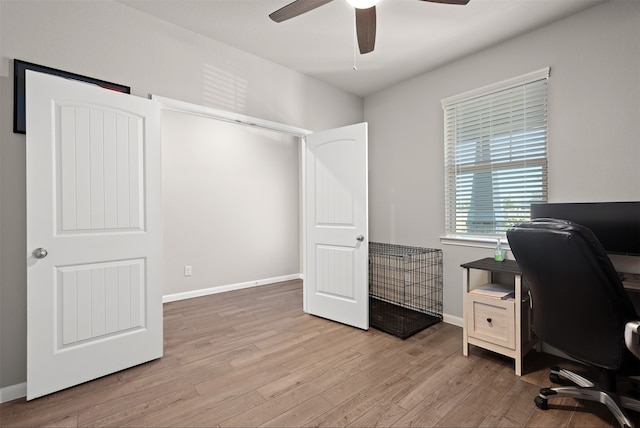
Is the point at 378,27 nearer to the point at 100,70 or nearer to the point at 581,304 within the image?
the point at 100,70

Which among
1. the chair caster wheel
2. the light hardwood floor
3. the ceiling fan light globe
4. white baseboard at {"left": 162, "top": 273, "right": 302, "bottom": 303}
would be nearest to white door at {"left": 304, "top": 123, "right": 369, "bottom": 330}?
the light hardwood floor

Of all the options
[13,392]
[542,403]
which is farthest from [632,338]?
[13,392]

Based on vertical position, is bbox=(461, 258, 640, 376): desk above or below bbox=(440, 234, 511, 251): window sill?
below

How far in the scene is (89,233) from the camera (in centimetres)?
213

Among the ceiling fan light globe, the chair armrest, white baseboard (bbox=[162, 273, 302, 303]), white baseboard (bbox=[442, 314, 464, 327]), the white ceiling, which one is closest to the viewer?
the chair armrest

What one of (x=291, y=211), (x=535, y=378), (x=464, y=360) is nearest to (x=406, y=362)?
(x=464, y=360)

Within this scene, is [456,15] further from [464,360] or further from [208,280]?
[208,280]

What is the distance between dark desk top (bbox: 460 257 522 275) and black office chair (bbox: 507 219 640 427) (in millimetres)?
497

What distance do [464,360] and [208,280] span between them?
11.3 feet

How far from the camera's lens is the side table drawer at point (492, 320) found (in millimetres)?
2260

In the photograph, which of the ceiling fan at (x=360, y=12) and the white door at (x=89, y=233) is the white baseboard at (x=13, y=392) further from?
the ceiling fan at (x=360, y=12)

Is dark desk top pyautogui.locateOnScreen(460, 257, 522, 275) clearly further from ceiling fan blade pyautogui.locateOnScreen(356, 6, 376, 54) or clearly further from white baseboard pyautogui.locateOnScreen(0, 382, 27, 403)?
white baseboard pyautogui.locateOnScreen(0, 382, 27, 403)

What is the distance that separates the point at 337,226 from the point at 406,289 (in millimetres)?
1211

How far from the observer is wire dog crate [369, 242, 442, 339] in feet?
10.5
